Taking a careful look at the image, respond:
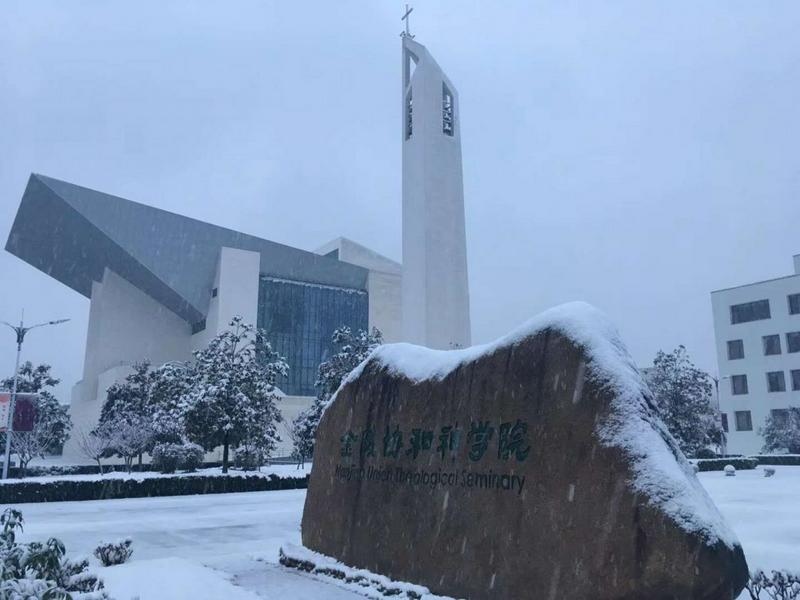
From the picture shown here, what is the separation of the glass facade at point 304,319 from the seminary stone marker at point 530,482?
4470 cm

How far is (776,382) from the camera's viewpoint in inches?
1786

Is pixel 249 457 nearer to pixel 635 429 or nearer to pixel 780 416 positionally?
pixel 635 429

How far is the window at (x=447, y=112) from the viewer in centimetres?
4306

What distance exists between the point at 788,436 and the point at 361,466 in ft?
136

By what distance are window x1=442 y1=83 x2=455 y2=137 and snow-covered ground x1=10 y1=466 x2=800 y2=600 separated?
91.6ft

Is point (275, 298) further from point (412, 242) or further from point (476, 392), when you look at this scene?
point (476, 392)

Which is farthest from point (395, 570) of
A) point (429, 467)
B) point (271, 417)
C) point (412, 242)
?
point (412, 242)

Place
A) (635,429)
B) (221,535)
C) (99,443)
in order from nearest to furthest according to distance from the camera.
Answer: (635,429) → (221,535) → (99,443)

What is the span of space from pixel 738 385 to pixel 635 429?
160ft

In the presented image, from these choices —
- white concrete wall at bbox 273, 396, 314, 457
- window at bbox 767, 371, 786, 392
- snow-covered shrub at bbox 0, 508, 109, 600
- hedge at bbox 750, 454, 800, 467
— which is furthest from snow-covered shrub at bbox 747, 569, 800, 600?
window at bbox 767, 371, 786, 392

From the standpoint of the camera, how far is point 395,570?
7.15 metres

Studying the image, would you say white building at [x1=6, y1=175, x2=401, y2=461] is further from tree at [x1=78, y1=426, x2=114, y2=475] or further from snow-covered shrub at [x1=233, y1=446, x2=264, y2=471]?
snow-covered shrub at [x1=233, y1=446, x2=264, y2=471]

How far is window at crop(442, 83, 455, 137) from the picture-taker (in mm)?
43062

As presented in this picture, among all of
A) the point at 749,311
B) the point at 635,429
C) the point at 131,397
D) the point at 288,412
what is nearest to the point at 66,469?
the point at 131,397
